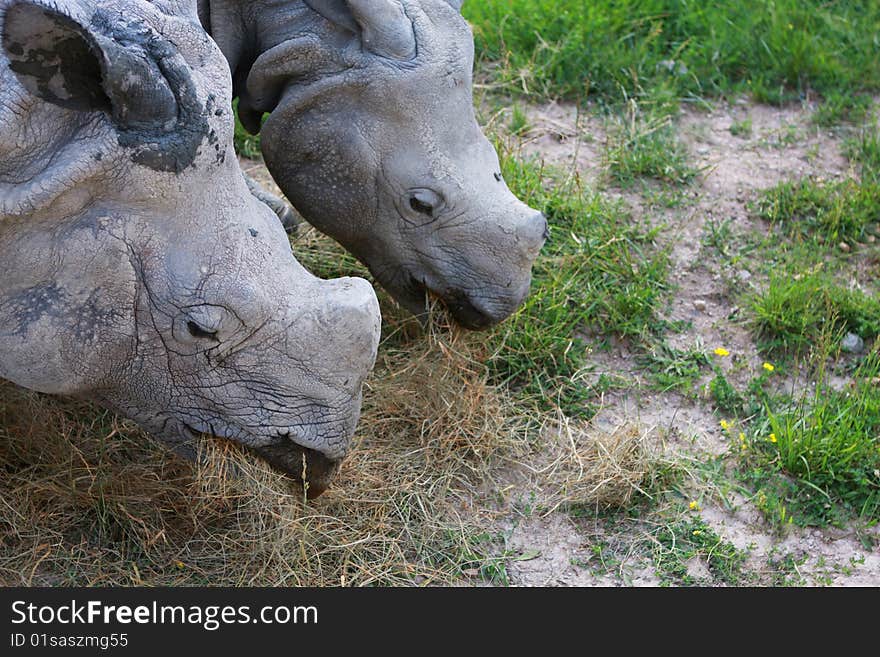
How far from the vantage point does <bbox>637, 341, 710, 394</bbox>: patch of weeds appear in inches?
207

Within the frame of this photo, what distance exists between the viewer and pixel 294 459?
4008 mm

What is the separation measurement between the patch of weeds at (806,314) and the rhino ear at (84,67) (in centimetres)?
305

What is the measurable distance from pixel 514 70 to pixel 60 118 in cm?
404

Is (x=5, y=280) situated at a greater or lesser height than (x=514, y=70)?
greater

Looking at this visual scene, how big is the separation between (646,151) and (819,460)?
7.55ft

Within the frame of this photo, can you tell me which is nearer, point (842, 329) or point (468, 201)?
point (468, 201)

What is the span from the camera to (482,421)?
495cm

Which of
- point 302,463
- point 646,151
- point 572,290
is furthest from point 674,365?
point 302,463

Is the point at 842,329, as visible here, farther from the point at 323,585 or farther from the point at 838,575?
the point at 323,585

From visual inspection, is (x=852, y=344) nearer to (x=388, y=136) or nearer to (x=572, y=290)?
(x=572, y=290)

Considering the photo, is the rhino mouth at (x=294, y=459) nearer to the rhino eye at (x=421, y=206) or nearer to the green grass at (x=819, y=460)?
the rhino eye at (x=421, y=206)

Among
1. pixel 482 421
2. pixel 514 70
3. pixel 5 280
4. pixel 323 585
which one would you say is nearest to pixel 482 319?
pixel 482 421

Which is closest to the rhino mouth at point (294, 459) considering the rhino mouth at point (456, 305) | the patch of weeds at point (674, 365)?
the rhino mouth at point (456, 305)

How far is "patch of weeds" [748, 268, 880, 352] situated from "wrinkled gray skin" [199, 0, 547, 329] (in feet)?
4.39
